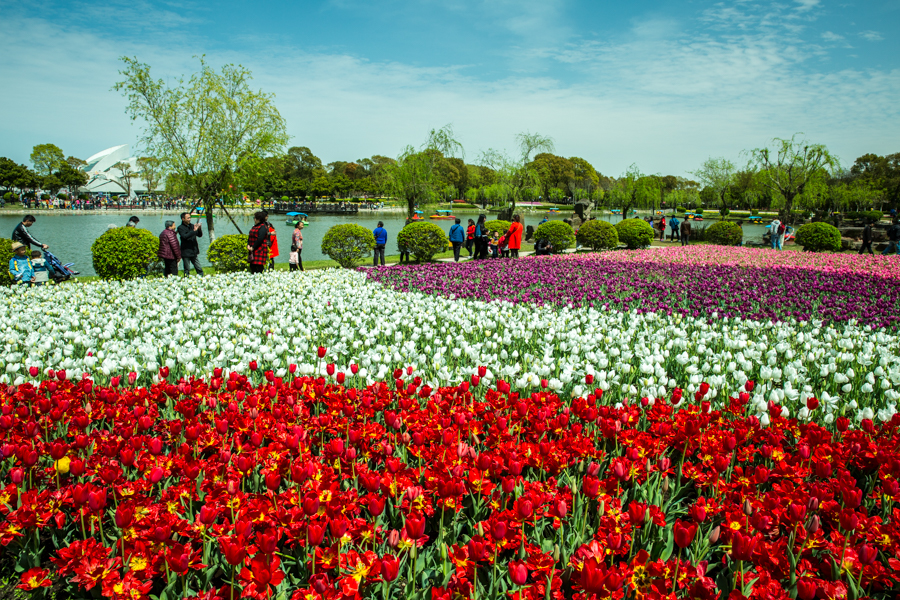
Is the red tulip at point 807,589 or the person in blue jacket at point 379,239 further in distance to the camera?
the person in blue jacket at point 379,239

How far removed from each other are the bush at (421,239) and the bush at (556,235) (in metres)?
4.65

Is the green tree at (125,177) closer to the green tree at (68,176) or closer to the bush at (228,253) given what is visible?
the green tree at (68,176)

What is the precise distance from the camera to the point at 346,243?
51.0 feet

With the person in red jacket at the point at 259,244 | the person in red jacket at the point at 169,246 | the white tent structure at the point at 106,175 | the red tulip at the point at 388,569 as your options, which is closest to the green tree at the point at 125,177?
the white tent structure at the point at 106,175

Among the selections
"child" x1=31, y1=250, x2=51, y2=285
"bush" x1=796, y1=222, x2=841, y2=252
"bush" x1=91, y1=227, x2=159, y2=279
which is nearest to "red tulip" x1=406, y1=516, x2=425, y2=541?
"child" x1=31, y1=250, x2=51, y2=285

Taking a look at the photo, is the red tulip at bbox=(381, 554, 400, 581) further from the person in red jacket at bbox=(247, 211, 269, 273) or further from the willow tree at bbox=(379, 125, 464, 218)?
the willow tree at bbox=(379, 125, 464, 218)

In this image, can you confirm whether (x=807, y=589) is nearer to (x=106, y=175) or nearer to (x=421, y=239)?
(x=421, y=239)

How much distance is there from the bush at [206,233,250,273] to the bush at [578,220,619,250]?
14261mm

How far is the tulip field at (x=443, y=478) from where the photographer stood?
1903 mm

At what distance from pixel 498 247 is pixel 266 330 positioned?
540 inches

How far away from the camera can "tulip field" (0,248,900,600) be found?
1.90 metres

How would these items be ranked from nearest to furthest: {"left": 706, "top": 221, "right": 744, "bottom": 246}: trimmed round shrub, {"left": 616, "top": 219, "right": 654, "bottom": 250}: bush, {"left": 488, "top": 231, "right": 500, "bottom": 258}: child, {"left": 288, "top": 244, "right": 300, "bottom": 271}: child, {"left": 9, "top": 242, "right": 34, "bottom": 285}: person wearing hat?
1. {"left": 9, "top": 242, "right": 34, "bottom": 285}: person wearing hat
2. {"left": 288, "top": 244, "right": 300, "bottom": 271}: child
3. {"left": 488, "top": 231, "right": 500, "bottom": 258}: child
4. {"left": 616, "top": 219, "right": 654, "bottom": 250}: bush
5. {"left": 706, "top": 221, "right": 744, "bottom": 246}: trimmed round shrub

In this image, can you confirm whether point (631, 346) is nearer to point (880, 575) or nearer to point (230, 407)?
point (880, 575)

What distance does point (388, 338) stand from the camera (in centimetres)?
588
